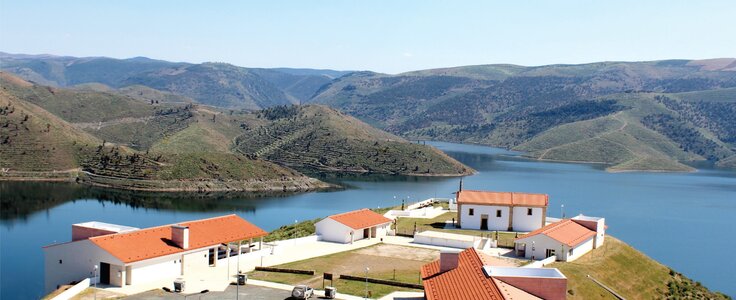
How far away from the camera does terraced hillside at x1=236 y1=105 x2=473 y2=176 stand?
150875mm

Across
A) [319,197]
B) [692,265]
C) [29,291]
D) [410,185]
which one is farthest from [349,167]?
[29,291]

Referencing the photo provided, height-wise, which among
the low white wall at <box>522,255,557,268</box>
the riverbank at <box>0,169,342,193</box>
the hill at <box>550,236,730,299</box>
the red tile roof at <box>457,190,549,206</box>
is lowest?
the riverbank at <box>0,169,342,193</box>

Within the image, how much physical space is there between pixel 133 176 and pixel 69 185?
9049mm

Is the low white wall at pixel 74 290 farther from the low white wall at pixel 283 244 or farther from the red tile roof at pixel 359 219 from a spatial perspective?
the red tile roof at pixel 359 219

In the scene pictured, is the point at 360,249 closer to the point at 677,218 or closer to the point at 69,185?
the point at 677,218

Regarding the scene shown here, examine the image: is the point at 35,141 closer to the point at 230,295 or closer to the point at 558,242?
the point at 230,295

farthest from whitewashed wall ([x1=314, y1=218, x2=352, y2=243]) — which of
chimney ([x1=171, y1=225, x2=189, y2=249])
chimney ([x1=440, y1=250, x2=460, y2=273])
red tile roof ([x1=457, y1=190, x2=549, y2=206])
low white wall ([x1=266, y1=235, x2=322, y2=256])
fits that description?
chimney ([x1=440, y1=250, x2=460, y2=273])

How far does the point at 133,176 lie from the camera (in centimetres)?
11150

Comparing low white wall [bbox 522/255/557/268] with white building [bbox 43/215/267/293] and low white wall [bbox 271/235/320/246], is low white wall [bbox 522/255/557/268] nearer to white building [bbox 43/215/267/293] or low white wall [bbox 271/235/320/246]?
low white wall [bbox 271/235/320/246]

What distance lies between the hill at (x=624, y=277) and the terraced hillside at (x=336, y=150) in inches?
3933

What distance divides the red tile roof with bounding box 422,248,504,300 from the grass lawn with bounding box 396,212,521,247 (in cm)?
1649

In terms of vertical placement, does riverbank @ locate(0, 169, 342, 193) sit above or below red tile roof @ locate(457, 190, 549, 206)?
below

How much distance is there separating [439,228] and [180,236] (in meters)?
23.2

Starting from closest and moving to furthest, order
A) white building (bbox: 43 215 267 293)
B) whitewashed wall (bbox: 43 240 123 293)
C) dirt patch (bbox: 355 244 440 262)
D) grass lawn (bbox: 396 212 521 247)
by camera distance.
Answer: white building (bbox: 43 215 267 293) → whitewashed wall (bbox: 43 240 123 293) → dirt patch (bbox: 355 244 440 262) → grass lawn (bbox: 396 212 521 247)
